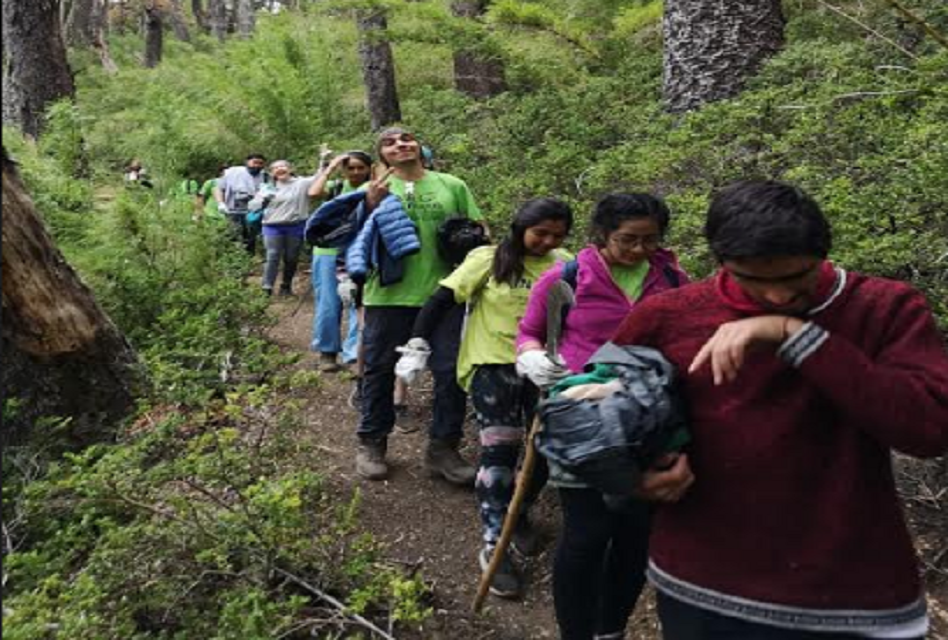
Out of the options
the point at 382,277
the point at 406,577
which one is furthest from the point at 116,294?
the point at 406,577

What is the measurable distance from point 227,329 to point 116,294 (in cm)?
88

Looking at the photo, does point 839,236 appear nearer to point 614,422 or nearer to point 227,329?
point 614,422

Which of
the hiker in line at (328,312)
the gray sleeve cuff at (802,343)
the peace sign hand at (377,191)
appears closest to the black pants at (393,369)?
the peace sign hand at (377,191)

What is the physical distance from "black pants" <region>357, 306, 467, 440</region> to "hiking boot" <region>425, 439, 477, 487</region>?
0.06 metres

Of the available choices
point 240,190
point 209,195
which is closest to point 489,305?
point 240,190

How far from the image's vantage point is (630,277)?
10.4 feet

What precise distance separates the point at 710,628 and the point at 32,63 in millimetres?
9486

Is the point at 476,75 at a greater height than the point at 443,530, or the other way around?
the point at 476,75

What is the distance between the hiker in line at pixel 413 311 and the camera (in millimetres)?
4574

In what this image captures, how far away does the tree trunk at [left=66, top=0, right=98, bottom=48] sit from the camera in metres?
26.5

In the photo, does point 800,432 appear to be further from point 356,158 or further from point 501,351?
point 356,158

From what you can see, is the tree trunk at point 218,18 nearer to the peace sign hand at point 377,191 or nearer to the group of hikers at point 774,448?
the peace sign hand at point 377,191

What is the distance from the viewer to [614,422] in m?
1.89

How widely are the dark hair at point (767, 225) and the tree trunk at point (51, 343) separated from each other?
10.9 feet
